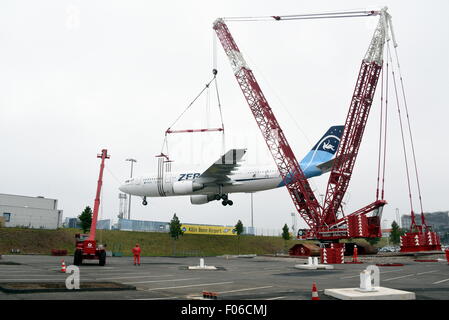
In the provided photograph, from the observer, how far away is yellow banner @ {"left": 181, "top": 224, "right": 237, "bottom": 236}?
76.8 meters

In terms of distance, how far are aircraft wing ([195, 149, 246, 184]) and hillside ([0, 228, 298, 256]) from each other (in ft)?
68.8

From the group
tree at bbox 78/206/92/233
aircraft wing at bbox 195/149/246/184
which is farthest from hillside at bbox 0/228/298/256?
aircraft wing at bbox 195/149/246/184

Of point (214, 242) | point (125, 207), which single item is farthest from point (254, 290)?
point (125, 207)

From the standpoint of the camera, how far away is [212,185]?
4294cm

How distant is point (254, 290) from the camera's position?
12.2 meters

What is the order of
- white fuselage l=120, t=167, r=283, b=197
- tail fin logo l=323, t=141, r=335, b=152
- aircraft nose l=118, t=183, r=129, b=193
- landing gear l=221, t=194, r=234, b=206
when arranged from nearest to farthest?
1. white fuselage l=120, t=167, r=283, b=197
2. landing gear l=221, t=194, r=234, b=206
3. aircraft nose l=118, t=183, r=129, b=193
4. tail fin logo l=323, t=141, r=335, b=152

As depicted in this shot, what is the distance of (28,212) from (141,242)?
74.0 feet

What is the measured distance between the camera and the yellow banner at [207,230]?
76812mm

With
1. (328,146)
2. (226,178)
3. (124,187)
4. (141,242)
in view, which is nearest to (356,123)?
(328,146)

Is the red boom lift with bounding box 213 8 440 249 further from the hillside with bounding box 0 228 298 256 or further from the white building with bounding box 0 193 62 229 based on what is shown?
the white building with bounding box 0 193 62 229

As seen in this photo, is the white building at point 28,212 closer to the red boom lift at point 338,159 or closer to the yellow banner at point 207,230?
the yellow banner at point 207,230
